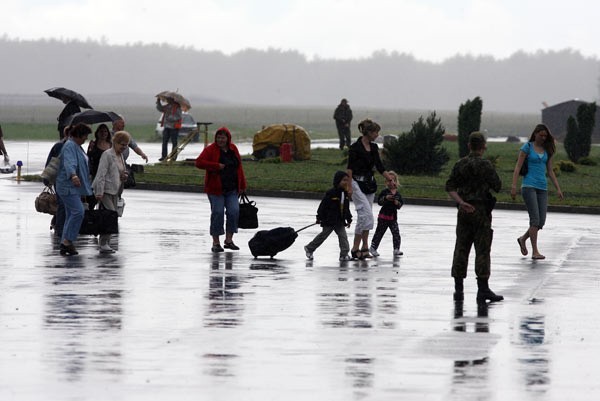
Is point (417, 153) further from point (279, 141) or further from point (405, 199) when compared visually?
point (405, 199)

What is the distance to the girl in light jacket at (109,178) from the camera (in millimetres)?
18578

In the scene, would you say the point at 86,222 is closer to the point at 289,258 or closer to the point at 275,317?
the point at 289,258

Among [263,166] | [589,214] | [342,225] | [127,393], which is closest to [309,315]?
[127,393]

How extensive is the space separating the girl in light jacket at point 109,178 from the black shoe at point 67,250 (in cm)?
49

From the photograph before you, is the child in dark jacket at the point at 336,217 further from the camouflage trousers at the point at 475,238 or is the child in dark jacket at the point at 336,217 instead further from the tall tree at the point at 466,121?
the tall tree at the point at 466,121

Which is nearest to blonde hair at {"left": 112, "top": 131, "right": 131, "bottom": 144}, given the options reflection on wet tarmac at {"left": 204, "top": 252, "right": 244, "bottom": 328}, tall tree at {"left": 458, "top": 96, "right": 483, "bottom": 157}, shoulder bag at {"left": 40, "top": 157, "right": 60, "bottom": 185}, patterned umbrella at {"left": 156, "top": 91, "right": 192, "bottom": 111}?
shoulder bag at {"left": 40, "top": 157, "right": 60, "bottom": 185}

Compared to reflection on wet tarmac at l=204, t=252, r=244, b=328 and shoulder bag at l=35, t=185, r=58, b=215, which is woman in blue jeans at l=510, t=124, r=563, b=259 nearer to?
reflection on wet tarmac at l=204, t=252, r=244, b=328

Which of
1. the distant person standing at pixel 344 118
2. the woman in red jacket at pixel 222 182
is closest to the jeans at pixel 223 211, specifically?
the woman in red jacket at pixel 222 182

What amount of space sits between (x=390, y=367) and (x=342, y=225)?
8.06m

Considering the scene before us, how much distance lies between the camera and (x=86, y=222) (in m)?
18.3

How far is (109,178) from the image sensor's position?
61.3 feet

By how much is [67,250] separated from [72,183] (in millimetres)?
824

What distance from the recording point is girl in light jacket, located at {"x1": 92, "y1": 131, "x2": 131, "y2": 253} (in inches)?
731

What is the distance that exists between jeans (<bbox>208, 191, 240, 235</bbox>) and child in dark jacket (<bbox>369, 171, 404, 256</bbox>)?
1.81m
